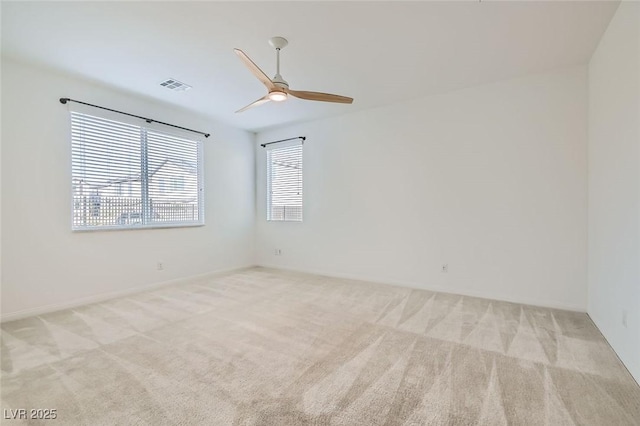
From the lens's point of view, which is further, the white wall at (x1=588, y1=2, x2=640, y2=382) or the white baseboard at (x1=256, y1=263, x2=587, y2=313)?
the white baseboard at (x1=256, y1=263, x2=587, y2=313)

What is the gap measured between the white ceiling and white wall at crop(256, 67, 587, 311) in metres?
0.45

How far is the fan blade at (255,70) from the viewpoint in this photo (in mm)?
2151

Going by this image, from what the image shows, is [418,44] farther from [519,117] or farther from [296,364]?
[296,364]

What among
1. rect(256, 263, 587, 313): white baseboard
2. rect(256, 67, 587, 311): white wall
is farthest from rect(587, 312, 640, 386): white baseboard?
rect(256, 67, 587, 311): white wall

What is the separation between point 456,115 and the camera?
12.6ft

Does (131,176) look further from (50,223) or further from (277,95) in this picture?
(277,95)

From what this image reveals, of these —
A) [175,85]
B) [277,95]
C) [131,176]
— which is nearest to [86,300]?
[131,176]

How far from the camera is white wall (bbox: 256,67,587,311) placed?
10.6 ft

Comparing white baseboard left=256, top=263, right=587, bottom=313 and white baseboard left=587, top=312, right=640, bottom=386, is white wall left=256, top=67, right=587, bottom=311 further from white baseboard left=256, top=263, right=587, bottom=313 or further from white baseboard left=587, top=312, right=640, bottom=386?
white baseboard left=587, top=312, right=640, bottom=386

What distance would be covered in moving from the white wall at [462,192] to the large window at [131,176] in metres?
2.08

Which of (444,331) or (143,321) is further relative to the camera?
(143,321)

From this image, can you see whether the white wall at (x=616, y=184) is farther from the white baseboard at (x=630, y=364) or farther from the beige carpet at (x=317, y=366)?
the beige carpet at (x=317, y=366)

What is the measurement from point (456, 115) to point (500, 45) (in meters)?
1.14

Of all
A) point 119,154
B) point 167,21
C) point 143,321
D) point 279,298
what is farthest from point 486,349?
point 119,154
